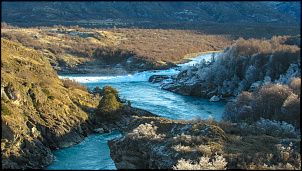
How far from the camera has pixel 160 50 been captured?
278 feet

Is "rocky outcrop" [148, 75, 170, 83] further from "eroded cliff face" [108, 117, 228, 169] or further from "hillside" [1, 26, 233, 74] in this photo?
"eroded cliff face" [108, 117, 228, 169]

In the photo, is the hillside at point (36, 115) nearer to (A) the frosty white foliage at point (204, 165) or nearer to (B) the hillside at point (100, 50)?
(A) the frosty white foliage at point (204, 165)

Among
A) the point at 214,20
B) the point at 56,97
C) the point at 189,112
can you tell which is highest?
the point at 214,20

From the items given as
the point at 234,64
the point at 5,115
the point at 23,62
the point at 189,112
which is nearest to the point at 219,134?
the point at 5,115

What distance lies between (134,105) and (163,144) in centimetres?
2338

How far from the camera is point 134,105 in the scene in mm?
35844

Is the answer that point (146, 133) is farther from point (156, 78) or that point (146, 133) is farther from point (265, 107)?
point (156, 78)

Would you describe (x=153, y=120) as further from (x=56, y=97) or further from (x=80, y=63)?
(x=80, y=63)

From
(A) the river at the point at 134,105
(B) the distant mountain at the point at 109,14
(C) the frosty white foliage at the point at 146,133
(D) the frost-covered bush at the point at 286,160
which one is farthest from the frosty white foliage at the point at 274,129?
(B) the distant mountain at the point at 109,14

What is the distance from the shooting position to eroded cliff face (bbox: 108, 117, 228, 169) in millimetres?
11531

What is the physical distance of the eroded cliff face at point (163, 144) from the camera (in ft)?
37.8

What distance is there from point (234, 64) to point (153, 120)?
38.4 metres

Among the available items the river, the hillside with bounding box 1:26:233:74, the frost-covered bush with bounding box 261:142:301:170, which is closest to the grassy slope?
the river

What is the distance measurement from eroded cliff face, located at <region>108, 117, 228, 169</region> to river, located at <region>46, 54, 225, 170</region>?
359 centimetres
